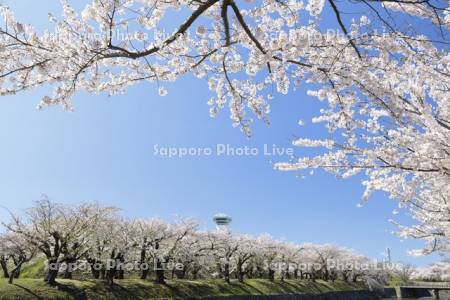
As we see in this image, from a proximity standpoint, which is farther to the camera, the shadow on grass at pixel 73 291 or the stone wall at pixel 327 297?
the stone wall at pixel 327 297

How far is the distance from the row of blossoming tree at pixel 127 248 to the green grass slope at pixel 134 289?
764 mm

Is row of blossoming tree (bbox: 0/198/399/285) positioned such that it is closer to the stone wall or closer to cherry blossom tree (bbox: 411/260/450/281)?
the stone wall

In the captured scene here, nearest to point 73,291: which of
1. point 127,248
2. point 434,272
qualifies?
point 127,248

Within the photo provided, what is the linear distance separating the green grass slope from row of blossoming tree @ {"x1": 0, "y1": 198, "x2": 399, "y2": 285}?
764 mm

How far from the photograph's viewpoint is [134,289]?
22500 millimetres

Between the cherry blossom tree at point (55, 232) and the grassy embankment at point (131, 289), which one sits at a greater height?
the cherry blossom tree at point (55, 232)

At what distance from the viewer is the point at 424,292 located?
53.1 m

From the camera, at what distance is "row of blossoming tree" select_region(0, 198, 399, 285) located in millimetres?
19234

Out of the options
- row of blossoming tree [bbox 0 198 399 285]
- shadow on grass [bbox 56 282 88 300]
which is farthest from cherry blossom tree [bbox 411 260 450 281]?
shadow on grass [bbox 56 282 88 300]

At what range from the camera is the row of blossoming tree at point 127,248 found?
1923 cm

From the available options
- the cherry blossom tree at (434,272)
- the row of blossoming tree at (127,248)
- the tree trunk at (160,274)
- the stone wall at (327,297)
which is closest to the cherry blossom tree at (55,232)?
the row of blossoming tree at (127,248)

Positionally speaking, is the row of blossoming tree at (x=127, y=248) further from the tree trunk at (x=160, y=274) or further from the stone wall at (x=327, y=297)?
the stone wall at (x=327, y=297)

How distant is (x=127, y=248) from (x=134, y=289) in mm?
4197

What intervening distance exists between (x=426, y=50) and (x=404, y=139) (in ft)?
3.46
